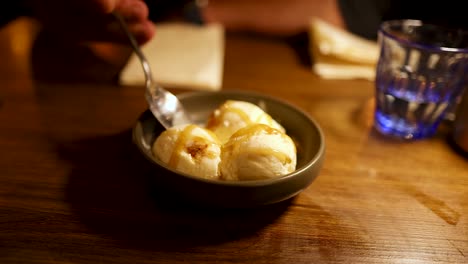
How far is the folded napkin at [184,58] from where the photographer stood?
31.6 inches

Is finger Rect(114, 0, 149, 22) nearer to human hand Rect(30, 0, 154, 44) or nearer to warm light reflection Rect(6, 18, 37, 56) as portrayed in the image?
human hand Rect(30, 0, 154, 44)

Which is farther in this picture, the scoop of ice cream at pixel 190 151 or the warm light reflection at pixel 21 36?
the warm light reflection at pixel 21 36

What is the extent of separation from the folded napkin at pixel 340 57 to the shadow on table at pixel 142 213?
1.70 ft

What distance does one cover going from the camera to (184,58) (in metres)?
0.92

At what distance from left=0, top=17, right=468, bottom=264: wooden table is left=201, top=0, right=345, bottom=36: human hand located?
521 millimetres

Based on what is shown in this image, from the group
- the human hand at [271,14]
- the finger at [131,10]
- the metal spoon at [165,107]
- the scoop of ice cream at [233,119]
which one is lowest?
the human hand at [271,14]

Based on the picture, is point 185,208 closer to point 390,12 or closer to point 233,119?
point 233,119

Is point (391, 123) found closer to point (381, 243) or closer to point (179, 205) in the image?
point (381, 243)

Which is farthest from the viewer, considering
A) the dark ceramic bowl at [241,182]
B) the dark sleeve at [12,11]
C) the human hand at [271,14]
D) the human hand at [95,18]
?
the dark sleeve at [12,11]

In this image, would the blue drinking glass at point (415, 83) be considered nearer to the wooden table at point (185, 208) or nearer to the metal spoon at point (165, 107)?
the wooden table at point (185, 208)

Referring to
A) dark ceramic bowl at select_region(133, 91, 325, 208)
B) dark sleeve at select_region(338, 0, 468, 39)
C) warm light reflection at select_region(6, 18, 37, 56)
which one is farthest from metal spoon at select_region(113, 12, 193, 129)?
dark sleeve at select_region(338, 0, 468, 39)

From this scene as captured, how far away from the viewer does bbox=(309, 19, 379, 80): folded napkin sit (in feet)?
2.94

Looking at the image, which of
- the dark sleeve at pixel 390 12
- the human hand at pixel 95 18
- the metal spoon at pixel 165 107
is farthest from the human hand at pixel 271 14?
the metal spoon at pixel 165 107

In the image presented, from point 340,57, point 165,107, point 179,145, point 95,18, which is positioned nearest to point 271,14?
point 340,57
